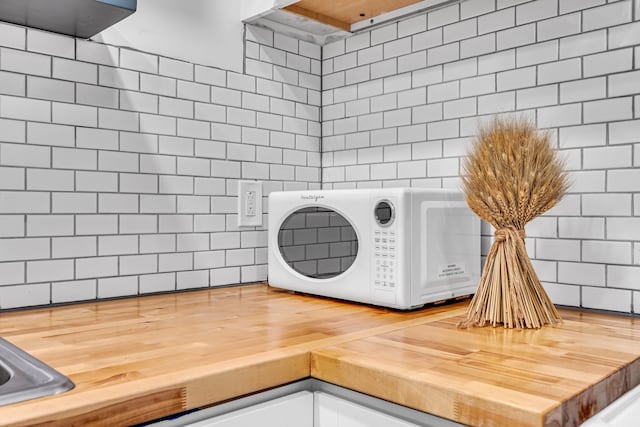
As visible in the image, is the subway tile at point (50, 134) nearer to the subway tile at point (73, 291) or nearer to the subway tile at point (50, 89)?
the subway tile at point (50, 89)

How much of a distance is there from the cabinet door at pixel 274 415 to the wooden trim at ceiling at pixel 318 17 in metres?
1.17

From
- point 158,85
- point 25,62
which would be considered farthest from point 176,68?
point 25,62

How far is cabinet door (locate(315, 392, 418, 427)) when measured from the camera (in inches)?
33.8

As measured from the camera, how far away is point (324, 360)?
3.05ft

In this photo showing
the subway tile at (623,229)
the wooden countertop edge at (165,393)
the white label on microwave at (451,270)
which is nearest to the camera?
the wooden countertop edge at (165,393)

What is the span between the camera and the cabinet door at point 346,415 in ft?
2.82

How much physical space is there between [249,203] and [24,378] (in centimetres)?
101

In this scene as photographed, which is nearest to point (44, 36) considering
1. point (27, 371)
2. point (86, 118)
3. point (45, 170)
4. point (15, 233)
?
point (86, 118)

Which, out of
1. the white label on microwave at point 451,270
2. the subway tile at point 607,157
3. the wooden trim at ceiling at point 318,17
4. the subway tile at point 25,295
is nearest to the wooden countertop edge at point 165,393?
the white label on microwave at point 451,270

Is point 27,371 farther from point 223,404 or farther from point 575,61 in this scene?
point 575,61

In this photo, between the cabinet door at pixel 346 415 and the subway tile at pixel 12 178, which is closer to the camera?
the cabinet door at pixel 346 415

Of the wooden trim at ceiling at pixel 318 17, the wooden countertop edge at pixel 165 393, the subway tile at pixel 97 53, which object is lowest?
the wooden countertop edge at pixel 165 393

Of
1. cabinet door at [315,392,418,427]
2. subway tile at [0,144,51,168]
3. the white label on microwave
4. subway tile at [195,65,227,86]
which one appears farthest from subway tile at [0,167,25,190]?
the white label on microwave

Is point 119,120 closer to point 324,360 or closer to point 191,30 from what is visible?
point 191,30
